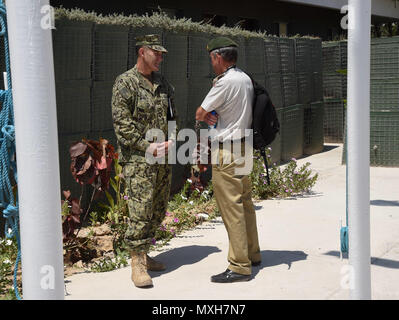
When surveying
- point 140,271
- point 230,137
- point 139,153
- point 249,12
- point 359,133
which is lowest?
point 140,271

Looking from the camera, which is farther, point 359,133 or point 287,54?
point 287,54

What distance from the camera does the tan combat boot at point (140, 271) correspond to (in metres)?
4.92

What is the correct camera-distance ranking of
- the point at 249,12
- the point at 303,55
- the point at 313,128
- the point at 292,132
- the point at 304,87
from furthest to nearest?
1. the point at 249,12
2. the point at 313,128
3. the point at 304,87
4. the point at 303,55
5. the point at 292,132

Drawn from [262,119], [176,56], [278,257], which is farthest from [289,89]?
[262,119]

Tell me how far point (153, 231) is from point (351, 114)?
2.42 meters

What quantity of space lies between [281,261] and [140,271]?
4.46ft

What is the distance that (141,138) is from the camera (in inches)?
198

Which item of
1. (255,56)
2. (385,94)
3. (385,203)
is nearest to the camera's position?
(385,203)

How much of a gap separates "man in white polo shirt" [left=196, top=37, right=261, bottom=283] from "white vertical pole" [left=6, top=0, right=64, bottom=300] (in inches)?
96.5

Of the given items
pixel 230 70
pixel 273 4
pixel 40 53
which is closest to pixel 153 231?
pixel 230 70

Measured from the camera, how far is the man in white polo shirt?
5.04m

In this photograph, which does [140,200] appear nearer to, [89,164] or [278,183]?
[89,164]

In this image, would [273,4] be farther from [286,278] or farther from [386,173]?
[286,278]

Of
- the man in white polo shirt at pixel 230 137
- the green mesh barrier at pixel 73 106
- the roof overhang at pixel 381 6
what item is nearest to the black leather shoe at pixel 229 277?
the man in white polo shirt at pixel 230 137
